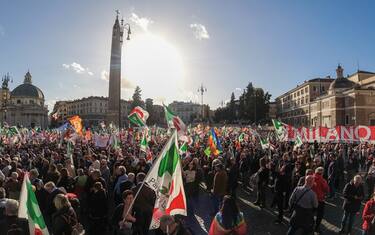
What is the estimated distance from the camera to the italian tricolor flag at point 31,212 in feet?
15.2

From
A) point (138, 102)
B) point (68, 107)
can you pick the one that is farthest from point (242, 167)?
point (68, 107)

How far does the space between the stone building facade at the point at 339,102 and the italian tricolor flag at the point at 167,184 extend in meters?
66.9

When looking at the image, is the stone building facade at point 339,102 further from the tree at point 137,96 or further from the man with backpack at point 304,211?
the man with backpack at point 304,211

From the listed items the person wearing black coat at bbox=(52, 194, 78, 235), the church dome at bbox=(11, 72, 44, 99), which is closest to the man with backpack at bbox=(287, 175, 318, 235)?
the person wearing black coat at bbox=(52, 194, 78, 235)

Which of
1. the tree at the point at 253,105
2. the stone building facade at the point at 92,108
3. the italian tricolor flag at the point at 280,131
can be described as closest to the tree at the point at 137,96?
the tree at the point at 253,105

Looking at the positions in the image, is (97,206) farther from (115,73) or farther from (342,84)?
(342,84)

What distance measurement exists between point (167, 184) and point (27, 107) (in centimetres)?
13460

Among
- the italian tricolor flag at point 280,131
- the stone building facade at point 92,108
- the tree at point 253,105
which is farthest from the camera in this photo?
the stone building facade at point 92,108

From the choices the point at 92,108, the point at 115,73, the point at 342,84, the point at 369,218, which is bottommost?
the point at 369,218

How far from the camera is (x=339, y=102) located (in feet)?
227

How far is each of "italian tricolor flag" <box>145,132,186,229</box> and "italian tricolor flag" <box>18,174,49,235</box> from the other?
1.49 m

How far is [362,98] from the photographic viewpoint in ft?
211

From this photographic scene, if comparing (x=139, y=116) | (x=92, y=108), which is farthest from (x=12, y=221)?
(x=92, y=108)

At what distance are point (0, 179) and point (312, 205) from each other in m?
6.74
